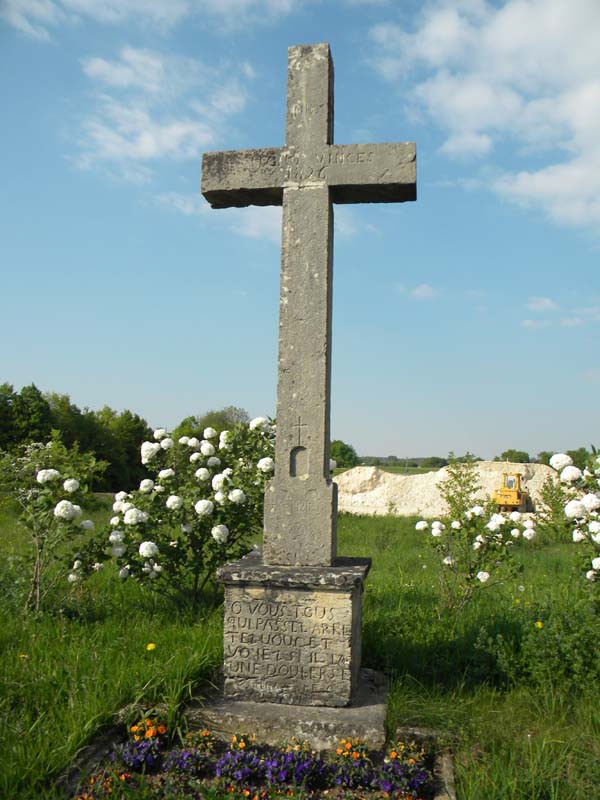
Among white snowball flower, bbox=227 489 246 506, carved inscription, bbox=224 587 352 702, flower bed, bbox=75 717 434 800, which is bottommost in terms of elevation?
flower bed, bbox=75 717 434 800

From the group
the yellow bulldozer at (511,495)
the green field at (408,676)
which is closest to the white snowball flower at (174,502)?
the green field at (408,676)

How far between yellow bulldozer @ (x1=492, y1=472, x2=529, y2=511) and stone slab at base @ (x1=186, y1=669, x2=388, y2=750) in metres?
13.9

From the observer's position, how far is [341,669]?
133 inches

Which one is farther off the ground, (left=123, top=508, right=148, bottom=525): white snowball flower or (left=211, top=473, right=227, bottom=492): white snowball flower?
(left=211, top=473, right=227, bottom=492): white snowball flower

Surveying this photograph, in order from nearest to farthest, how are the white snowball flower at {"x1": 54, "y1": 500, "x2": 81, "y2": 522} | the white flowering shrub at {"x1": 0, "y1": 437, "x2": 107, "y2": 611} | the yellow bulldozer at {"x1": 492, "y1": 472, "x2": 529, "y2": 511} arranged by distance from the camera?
the white snowball flower at {"x1": 54, "y1": 500, "x2": 81, "y2": 522} < the white flowering shrub at {"x1": 0, "y1": 437, "x2": 107, "y2": 611} < the yellow bulldozer at {"x1": 492, "y1": 472, "x2": 529, "y2": 511}

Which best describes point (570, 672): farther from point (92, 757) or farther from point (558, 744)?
point (92, 757)

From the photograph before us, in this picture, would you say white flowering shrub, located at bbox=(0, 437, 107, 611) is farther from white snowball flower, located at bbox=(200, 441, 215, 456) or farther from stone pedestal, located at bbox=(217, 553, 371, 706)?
stone pedestal, located at bbox=(217, 553, 371, 706)

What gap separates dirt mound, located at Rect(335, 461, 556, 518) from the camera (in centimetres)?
1950

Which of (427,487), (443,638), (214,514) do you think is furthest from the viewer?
(427,487)

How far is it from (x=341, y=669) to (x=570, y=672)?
62.5 inches

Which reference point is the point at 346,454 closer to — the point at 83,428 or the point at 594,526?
the point at 83,428

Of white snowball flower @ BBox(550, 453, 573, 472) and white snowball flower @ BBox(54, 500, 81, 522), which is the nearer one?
white snowball flower @ BBox(550, 453, 573, 472)

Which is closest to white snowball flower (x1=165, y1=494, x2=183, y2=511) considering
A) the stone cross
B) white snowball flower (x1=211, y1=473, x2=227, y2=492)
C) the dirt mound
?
white snowball flower (x1=211, y1=473, x2=227, y2=492)

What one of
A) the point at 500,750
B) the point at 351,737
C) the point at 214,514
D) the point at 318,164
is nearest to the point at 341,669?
the point at 351,737
